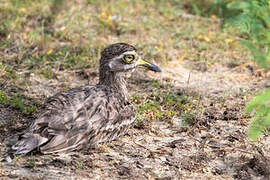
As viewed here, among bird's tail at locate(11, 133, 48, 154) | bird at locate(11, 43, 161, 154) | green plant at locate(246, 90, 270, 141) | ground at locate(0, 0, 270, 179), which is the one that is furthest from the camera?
ground at locate(0, 0, 270, 179)

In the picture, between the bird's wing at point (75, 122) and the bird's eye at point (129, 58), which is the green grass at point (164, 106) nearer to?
the bird's wing at point (75, 122)

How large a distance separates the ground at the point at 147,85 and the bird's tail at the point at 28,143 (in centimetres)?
11

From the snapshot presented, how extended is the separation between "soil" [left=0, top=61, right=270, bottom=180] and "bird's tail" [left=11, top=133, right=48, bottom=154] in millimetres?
111

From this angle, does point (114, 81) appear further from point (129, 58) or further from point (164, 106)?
point (164, 106)

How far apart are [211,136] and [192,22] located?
481cm

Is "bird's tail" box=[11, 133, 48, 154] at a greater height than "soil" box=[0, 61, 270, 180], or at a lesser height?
greater

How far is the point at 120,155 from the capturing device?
479 centimetres

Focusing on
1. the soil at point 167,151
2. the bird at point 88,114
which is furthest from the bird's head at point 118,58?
the soil at point 167,151

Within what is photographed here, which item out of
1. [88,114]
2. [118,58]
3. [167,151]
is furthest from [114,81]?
[167,151]

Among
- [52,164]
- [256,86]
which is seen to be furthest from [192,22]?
[52,164]

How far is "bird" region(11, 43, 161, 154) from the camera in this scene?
174 inches

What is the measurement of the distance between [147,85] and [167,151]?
7.01ft

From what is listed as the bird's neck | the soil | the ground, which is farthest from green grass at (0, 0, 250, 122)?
the bird's neck

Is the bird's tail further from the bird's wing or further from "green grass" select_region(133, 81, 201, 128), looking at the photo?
"green grass" select_region(133, 81, 201, 128)
